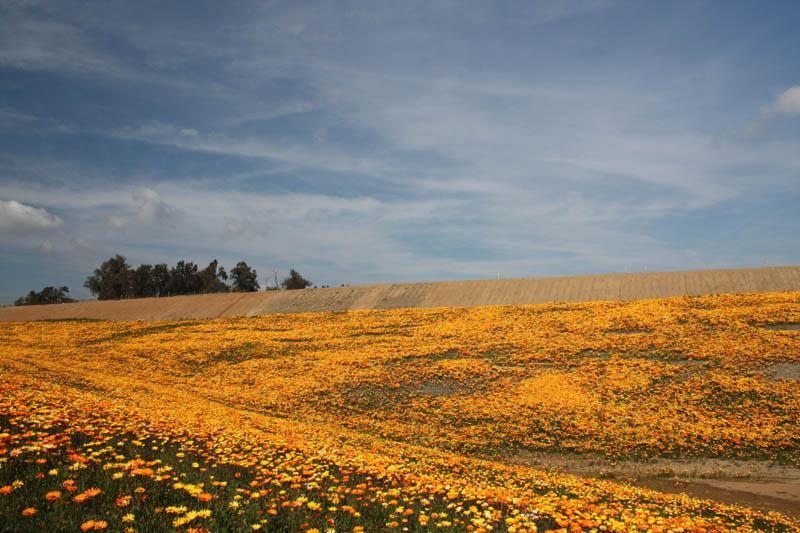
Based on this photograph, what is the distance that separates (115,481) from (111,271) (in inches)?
6169

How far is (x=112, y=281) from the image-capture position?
13250 cm

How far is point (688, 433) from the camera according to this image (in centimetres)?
2212

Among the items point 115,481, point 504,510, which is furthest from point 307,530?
point 504,510

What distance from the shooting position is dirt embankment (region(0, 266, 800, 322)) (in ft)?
184

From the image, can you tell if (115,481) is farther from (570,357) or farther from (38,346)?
(38,346)

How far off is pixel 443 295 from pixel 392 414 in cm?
4222

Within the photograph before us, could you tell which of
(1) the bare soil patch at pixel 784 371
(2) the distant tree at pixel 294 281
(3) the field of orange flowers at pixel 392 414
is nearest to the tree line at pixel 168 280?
(2) the distant tree at pixel 294 281

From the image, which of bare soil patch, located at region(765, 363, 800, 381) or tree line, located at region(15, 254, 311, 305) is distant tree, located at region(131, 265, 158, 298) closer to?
tree line, located at region(15, 254, 311, 305)

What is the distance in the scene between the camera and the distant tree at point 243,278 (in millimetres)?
135125

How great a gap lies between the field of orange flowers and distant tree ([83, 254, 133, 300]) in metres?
73.5

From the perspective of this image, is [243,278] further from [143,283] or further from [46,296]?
[46,296]

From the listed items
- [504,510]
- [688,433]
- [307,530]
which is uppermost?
[307,530]

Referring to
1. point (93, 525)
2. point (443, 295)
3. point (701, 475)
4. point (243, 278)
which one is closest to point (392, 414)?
point (701, 475)

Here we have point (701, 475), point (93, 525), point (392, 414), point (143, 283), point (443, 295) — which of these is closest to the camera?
point (93, 525)
